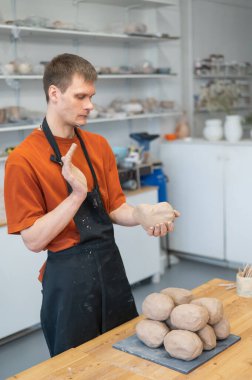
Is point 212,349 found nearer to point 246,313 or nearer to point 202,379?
point 202,379

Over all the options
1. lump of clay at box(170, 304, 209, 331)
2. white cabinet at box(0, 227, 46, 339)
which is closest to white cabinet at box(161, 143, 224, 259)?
white cabinet at box(0, 227, 46, 339)

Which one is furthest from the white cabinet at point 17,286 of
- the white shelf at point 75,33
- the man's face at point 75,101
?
the man's face at point 75,101

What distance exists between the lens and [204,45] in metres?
5.13

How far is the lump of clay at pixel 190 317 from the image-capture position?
59.2 inches

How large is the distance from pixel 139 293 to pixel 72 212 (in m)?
2.46

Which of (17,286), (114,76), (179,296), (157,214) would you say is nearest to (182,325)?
(179,296)

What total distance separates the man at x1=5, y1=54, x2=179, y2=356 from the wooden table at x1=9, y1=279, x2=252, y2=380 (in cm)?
25

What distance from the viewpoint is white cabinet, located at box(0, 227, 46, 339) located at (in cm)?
316

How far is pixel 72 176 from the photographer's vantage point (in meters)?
1.64

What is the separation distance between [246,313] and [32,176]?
84 centimetres

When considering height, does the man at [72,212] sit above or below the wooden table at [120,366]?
above

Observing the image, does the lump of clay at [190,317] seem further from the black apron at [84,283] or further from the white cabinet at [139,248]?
the white cabinet at [139,248]

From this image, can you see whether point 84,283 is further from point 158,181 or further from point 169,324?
point 158,181

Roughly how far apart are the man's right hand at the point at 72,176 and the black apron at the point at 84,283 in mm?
163
